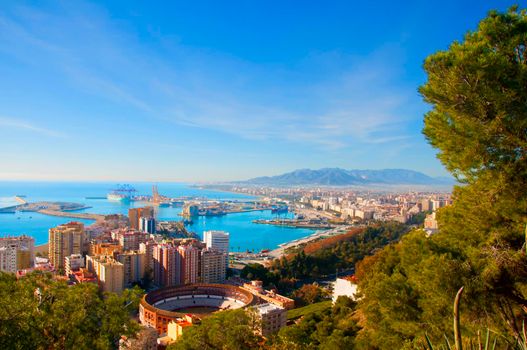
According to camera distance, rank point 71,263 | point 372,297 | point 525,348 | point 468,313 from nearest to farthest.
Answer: point 525,348 → point 468,313 → point 372,297 → point 71,263

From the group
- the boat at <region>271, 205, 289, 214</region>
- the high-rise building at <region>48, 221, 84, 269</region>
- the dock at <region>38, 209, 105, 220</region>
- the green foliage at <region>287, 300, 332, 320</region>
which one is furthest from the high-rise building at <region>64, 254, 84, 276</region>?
the boat at <region>271, 205, 289, 214</region>

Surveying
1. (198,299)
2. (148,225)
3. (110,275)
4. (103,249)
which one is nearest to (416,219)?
(148,225)

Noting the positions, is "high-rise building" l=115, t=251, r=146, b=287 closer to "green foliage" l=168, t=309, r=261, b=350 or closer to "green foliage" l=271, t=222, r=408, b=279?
"green foliage" l=271, t=222, r=408, b=279

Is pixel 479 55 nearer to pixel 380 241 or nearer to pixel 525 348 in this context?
pixel 525 348

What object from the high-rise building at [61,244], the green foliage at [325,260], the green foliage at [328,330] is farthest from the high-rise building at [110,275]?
the green foliage at [328,330]

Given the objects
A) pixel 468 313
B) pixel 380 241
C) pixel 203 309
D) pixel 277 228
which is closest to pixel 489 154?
pixel 468 313
